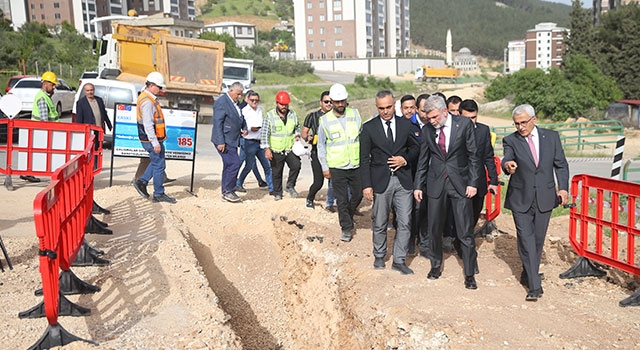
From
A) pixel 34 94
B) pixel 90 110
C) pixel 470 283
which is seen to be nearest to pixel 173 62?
pixel 34 94

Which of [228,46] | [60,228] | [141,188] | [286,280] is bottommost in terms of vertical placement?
[286,280]

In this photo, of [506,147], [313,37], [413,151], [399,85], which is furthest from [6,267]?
[313,37]

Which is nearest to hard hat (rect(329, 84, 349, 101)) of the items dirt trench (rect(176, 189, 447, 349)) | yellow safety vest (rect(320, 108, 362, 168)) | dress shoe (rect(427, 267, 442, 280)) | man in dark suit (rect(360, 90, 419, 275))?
yellow safety vest (rect(320, 108, 362, 168))

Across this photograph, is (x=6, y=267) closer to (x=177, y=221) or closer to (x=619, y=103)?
(x=177, y=221)

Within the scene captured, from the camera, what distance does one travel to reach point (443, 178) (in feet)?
22.0

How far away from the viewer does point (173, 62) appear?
953 inches

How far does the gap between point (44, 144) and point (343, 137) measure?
536cm

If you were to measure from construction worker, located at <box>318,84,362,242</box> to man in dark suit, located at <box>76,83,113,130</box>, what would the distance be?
5759 millimetres

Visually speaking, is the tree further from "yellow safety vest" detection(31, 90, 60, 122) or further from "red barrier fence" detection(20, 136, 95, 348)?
"red barrier fence" detection(20, 136, 95, 348)

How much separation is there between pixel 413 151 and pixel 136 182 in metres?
5.84

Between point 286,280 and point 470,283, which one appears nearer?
point 470,283

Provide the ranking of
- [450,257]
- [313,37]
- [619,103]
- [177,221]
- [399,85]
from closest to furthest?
[450,257], [177,221], [619,103], [399,85], [313,37]

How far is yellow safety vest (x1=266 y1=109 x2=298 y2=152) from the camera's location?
1114cm

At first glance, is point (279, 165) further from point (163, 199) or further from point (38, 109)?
point (38, 109)
